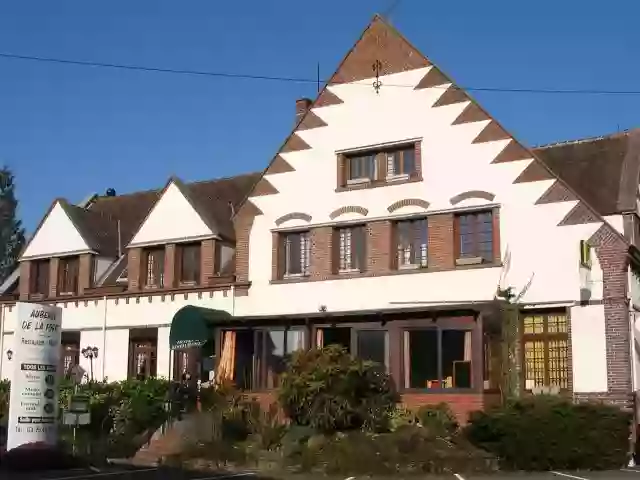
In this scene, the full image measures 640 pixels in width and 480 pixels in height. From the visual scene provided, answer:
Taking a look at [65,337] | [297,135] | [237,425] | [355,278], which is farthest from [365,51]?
[65,337]

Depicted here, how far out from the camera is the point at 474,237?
25.6 m

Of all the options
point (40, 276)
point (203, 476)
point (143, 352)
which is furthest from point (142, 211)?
point (203, 476)

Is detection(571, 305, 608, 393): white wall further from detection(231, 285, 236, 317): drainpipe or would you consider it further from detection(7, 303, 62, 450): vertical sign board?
detection(7, 303, 62, 450): vertical sign board

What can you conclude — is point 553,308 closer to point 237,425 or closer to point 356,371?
point 356,371

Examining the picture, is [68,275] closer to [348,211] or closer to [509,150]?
[348,211]

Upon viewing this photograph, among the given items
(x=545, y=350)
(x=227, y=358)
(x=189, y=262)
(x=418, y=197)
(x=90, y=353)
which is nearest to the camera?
(x=545, y=350)

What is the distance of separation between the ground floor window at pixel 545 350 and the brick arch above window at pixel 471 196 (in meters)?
3.74

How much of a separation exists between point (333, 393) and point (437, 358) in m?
3.67

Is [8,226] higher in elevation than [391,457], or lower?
higher

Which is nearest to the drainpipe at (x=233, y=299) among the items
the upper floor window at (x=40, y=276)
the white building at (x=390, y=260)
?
the white building at (x=390, y=260)

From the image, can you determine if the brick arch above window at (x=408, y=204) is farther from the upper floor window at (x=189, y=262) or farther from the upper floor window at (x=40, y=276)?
the upper floor window at (x=40, y=276)

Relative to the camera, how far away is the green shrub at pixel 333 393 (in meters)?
22.0

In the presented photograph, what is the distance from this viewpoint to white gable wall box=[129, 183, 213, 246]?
102 ft

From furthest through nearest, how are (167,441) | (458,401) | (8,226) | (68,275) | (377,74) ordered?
(8,226) < (68,275) < (377,74) < (167,441) < (458,401)
